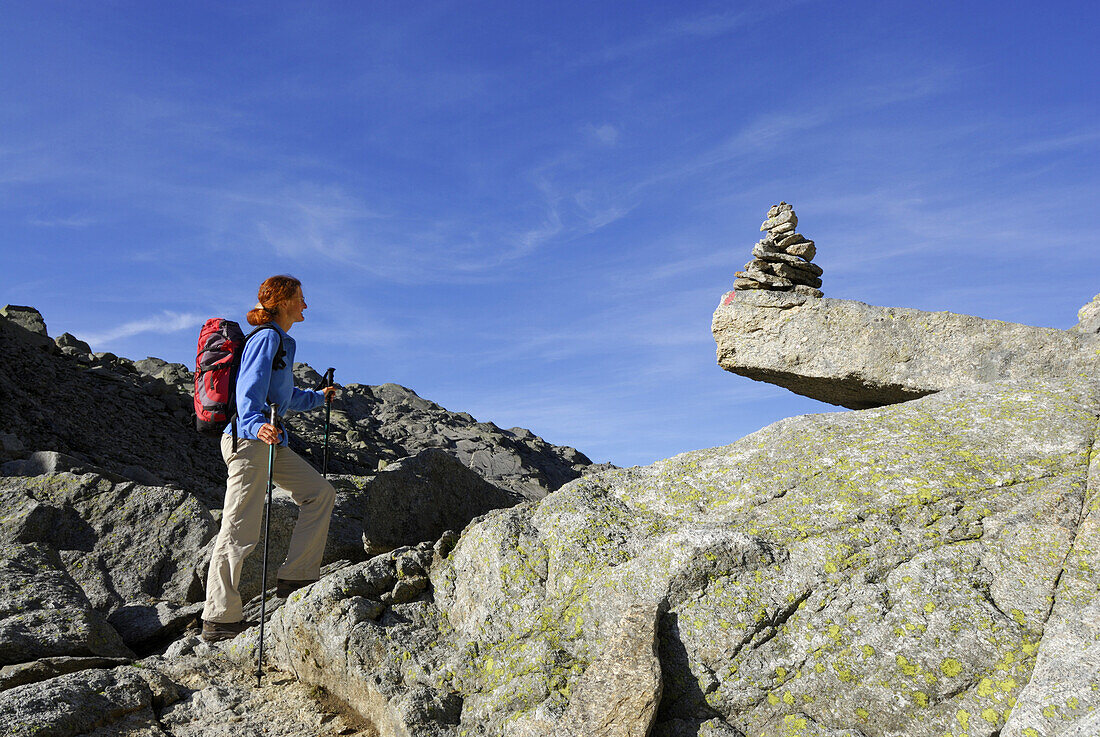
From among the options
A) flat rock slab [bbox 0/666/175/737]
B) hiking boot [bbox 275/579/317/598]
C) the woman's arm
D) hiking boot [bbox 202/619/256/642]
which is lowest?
flat rock slab [bbox 0/666/175/737]

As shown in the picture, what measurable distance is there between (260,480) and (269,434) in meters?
0.81

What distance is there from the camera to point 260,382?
9141 millimetres

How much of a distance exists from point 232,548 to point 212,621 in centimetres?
90

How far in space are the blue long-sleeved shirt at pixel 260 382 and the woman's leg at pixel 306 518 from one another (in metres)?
0.46

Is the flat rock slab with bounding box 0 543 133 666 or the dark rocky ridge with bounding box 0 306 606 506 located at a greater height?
the dark rocky ridge with bounding box 0 306 606 506

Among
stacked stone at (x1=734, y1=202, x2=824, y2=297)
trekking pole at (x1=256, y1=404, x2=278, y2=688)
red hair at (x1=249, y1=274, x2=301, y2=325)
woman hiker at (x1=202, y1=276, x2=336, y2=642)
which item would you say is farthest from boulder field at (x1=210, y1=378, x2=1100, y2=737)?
stacked stone at (x1=734, y1=202, x2=824, y2=297)

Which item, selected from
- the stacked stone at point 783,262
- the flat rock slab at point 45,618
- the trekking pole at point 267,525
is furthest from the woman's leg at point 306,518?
the stacked stone at point 783,262

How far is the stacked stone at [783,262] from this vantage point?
1509cm

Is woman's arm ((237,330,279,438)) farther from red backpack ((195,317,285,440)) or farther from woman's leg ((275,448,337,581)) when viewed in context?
woman's leg ((275,448,337,581))

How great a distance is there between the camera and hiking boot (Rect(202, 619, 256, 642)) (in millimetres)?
9211

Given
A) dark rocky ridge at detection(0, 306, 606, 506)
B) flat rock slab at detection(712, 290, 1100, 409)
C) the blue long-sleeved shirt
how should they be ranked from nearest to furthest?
the blue long-sleeved shirt → flat rock slab at detection(712, 290, 1100, 409) → dark rocky ridge at detection(0, 306, 606, 506)

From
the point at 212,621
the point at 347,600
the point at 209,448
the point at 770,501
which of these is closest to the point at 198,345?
the point at 212,621

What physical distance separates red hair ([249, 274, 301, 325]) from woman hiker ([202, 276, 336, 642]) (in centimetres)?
1

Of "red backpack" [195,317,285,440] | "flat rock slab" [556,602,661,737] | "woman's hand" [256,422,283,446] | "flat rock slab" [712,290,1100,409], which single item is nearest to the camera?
"flat rock slab" [556,602,661,737]
